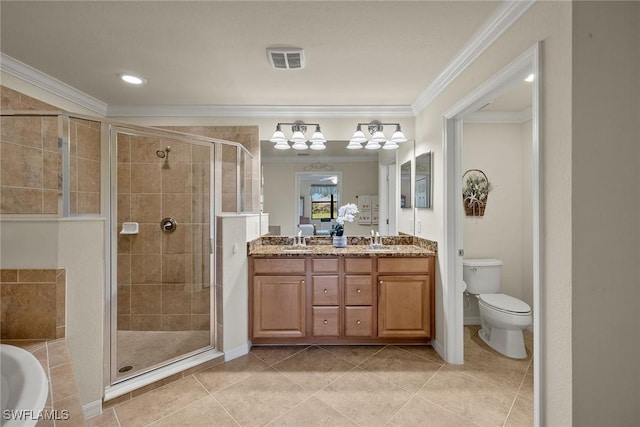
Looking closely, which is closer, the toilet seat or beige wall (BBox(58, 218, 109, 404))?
beige wall (BBox(58, 218, 109, 404))

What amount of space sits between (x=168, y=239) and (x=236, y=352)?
1257 millimetres

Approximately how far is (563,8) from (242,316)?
8.93 ft

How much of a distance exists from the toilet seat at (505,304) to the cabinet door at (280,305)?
5.43 feet

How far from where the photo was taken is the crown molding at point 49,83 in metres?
1.93

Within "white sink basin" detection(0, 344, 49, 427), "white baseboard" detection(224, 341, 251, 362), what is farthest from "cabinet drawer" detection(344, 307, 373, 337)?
"white sink basin" detection(0, 344, 49, 427)

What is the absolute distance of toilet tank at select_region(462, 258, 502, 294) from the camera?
8.96ft

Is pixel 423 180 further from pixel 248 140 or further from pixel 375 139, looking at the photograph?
pixel 248 140

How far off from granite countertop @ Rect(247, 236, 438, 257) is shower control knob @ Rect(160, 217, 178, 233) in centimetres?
80

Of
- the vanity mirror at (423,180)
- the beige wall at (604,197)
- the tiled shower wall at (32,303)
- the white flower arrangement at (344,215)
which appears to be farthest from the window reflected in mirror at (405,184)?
the tiled shower wall at (32,303)

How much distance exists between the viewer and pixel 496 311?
2.31 m

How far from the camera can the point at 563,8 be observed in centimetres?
113

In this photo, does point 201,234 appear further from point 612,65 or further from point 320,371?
point 612,65

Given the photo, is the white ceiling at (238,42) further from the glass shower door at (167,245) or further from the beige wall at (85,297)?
the beige wall at (85,297)

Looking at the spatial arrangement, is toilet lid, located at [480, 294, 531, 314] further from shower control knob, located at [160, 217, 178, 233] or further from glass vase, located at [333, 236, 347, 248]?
shower control knob, located at [160, 217, 178, 233]
